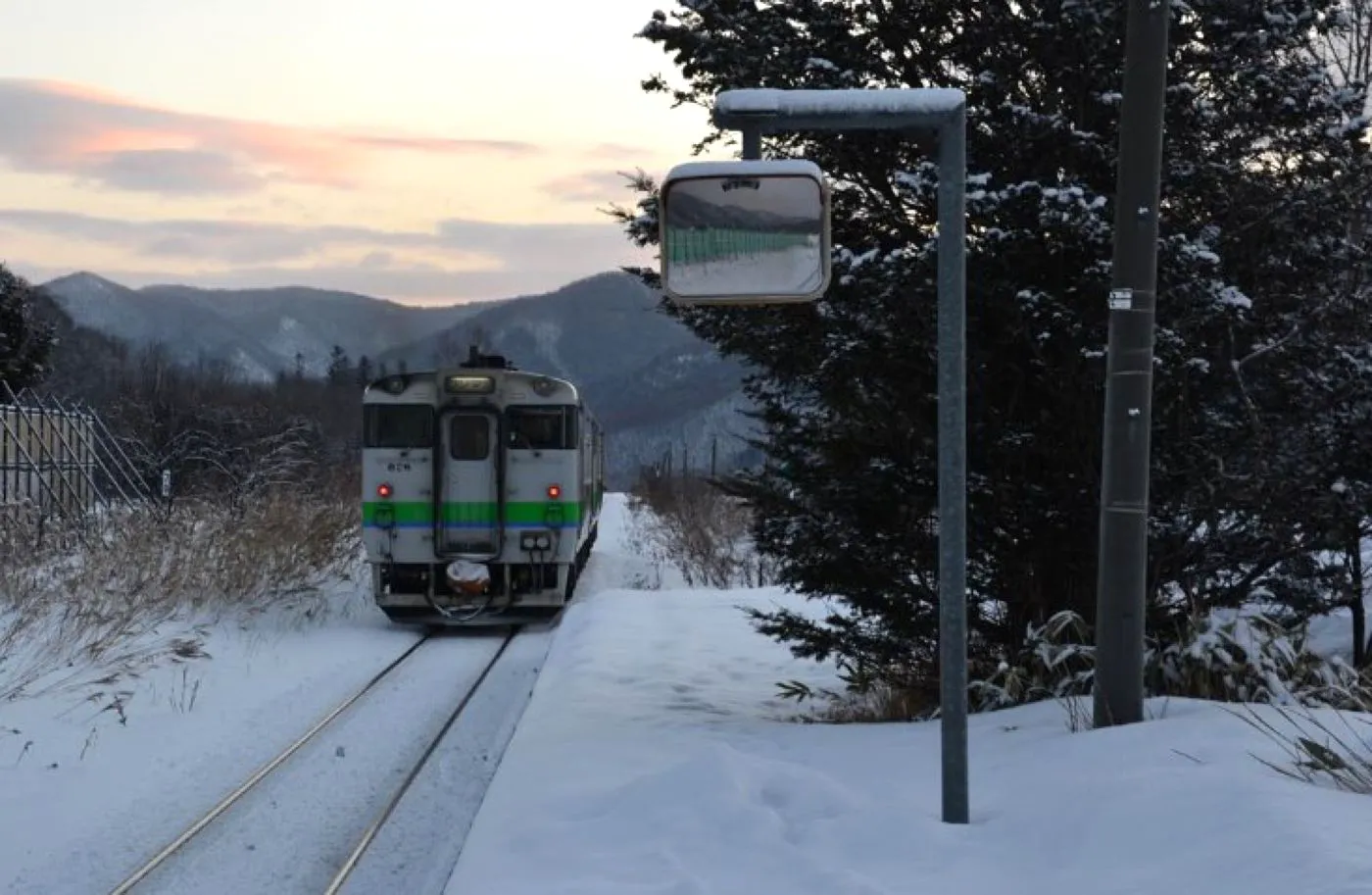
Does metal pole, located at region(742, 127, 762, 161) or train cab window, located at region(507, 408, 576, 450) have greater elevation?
metal pole, located at region(742, 127, 762, 161)

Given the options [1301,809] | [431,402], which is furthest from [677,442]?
[1301,809]

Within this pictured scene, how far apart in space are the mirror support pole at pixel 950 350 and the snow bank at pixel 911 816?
0.44 meters

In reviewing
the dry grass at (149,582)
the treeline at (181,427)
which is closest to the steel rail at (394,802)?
the dry grass at (149,582)

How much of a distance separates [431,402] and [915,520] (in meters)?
10.1

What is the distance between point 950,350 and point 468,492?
1261 cm

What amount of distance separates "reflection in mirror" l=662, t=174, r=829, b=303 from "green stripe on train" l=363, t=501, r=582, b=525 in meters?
12.8

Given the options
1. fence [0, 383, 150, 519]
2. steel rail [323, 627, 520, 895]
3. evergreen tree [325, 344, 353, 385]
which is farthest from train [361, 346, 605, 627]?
evergreen tree [325, 344, 353, 385]

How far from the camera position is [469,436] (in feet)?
56.2

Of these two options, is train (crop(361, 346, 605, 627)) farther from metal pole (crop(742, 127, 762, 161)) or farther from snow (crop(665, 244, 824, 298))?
snow (crop(665, 244, 824, 298))

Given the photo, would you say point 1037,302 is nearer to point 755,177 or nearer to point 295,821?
point 755,177

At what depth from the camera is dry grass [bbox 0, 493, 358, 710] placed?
11.1 m

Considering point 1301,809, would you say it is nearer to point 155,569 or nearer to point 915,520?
point 915,520

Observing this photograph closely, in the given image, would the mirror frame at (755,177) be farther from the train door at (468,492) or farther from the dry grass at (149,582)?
the train door at (468,492)

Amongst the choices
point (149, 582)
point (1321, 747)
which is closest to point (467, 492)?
point (149, 582)
